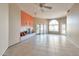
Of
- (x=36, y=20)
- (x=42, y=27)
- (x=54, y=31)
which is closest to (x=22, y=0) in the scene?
(x=36, y=20)

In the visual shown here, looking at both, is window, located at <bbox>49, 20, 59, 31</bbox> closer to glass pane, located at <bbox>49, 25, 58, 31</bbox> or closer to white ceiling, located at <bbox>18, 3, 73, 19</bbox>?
glass pane, located at <bbox>49, 25, 58, 31</bbox>

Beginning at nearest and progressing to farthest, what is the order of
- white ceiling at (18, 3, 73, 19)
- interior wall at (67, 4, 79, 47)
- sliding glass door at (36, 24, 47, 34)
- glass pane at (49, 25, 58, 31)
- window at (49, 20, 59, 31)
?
interior wall at (67, 4, 79, 47)
white ceiling at (18, 3, 73, 19)
sliding glass door at (36, 24, 47, 34)
window at (49, 20, 59, 31)
glass pane at (49, 25, 58, 31)

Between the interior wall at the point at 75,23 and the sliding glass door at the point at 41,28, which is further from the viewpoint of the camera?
the sliding glass door at the point at 41,28

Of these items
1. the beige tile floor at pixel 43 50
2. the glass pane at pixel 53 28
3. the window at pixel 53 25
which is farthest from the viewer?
the glass pane at pixel 53 28

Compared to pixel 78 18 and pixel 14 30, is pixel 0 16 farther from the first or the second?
pixel 78 18

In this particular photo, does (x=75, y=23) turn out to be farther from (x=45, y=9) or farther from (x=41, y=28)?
(x=41, y=28)

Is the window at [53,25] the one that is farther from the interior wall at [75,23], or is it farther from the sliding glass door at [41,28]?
the interior wall at [75,23]

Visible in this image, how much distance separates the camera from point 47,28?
64.0ft

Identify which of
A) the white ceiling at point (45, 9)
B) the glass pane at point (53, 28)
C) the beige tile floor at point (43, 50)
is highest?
the white ceiling at point (45, 9)

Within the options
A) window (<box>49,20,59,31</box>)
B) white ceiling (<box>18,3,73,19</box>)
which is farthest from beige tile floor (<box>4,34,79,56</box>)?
window (<box>49,20,59,31</box>)

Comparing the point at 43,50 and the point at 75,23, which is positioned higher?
the point at 75,23

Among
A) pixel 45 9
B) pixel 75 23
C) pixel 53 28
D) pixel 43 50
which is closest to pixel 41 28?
pixel 53 28

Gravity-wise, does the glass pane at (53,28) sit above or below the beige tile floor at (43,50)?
above

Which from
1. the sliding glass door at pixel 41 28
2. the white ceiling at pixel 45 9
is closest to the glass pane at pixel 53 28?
the sliding glass door at pixel 41 28
